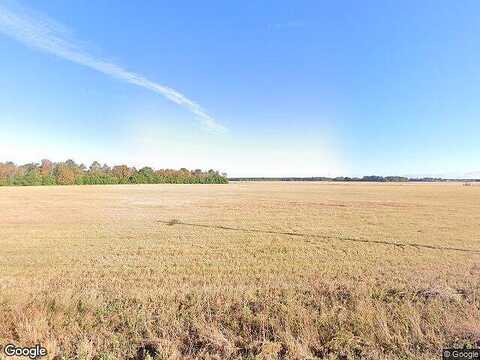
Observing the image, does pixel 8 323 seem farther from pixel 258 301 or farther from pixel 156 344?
pixel 258 301

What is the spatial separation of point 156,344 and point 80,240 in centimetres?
1486

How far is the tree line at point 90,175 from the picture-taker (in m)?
135

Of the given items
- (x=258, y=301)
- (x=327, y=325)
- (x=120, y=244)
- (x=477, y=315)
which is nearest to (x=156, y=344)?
(x=258, y=301)

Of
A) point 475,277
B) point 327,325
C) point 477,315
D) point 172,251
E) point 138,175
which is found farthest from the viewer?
point 138,175

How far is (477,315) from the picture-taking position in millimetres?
5141

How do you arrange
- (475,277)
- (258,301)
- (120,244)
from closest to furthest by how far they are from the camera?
(258,301)
(475,277)
(120,244)

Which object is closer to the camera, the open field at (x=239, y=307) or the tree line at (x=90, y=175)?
the open field at (x=239, y=307)

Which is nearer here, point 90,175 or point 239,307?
point 239,307

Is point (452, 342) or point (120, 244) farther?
point (120, 244)

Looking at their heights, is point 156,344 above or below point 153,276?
above

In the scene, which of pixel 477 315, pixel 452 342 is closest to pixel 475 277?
pixel 477 315

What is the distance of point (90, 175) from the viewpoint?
14925 cm

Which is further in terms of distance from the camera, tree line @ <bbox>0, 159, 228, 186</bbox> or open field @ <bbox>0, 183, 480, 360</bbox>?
tree line @ <bbox>0, 159, 228, 186</bbox>

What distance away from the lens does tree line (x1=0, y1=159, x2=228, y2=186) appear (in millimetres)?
134650
